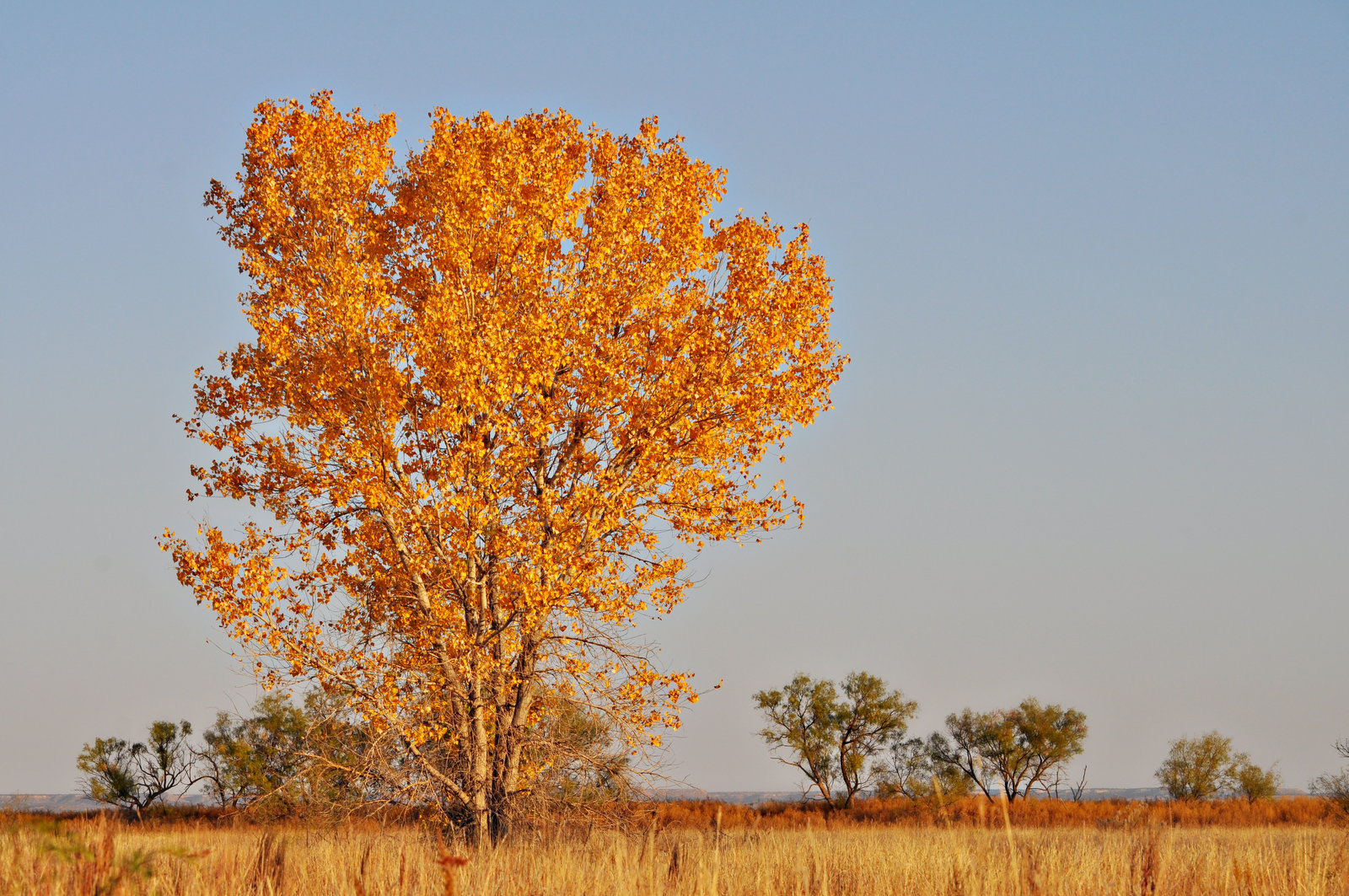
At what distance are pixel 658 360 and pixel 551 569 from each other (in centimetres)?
345

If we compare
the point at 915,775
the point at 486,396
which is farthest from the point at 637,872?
the point at 915,775

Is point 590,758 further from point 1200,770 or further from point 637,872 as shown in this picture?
point 1200,770

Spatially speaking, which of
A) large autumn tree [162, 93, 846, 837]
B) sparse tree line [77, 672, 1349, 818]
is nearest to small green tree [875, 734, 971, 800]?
sparse tree line [77, 672, 1349, 818]

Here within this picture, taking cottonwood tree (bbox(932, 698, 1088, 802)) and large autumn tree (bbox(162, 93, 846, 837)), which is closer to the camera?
large autumn tree (bbox(162, 93, 846, 837))

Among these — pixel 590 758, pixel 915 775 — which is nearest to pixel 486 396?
pixel 590 758

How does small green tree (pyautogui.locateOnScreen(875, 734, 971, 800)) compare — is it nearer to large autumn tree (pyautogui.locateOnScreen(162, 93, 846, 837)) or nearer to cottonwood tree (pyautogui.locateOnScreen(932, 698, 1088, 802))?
cottonwood tree (pyautogui.locateOnScreen(932, 698, 1088, 802))

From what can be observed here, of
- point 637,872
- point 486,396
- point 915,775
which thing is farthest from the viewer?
point 915,775

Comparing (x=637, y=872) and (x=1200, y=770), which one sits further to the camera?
(x=1200, y=770)

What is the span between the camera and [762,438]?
48.2ft

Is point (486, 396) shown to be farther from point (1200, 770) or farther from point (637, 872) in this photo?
point (1200, 770)

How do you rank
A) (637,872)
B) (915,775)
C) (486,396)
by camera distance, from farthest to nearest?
1. (915,775)
2. (486,396)
3. (637,872)

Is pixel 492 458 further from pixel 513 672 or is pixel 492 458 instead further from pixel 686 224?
pixel 686 224

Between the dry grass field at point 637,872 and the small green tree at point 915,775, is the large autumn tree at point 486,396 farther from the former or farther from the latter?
the small green tree at point 915,775

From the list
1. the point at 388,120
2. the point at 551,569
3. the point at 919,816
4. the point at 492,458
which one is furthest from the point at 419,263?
the point at 919,816
